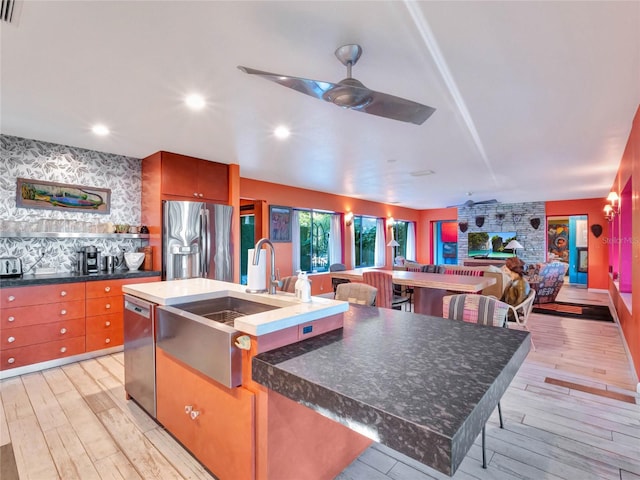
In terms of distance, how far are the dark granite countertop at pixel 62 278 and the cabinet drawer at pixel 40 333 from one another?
435mm

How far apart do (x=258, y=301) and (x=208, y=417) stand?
67 centimetres

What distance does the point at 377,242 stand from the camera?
9.38 meters

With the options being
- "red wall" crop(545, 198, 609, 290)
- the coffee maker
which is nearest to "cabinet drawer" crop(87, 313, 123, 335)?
the coffee maker

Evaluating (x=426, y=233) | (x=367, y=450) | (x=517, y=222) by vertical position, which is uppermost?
(x=517, y=222)

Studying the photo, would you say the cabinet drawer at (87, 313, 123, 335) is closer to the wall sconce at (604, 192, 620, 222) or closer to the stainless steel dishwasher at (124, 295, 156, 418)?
the stainless steel dishwasher at (124, 295, 156, 418)

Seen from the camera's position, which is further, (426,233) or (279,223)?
(426,233)

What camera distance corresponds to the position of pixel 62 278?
3.29 meters

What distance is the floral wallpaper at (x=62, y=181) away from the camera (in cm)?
343

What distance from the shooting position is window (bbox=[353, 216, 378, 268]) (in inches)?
346

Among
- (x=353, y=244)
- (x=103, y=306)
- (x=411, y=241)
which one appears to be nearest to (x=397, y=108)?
(x=103, y=306)

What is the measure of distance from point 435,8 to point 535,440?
8.81 ft

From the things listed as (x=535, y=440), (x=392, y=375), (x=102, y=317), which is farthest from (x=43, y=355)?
(x=535, y=440)

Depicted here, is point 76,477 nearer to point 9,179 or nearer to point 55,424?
point 55,424

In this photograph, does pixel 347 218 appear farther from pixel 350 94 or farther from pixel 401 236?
pixel 350 94
